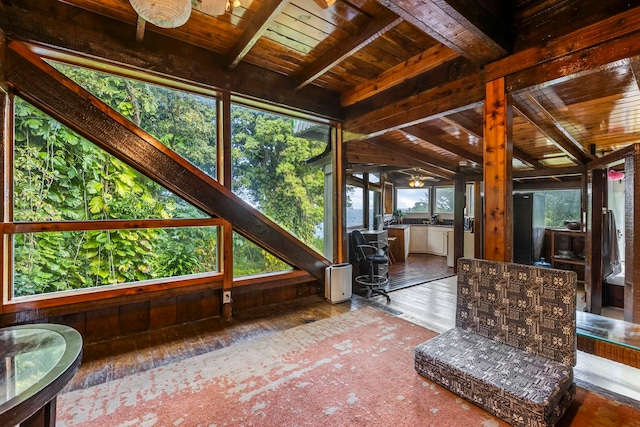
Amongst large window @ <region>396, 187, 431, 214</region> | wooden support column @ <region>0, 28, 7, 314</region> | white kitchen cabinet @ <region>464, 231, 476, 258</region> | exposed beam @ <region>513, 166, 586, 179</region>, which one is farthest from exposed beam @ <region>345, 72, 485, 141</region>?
large window @ <region>396, 187, 431, 214</region>

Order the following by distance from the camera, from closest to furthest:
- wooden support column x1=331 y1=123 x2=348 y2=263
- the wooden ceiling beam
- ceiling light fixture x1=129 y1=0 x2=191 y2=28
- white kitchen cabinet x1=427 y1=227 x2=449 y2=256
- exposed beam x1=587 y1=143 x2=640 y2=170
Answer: ceiling light fixture x1=129 y1=0 x2=191 y2=28 → exposed beam x1=587 y1=143 x2=640 y2=170 → wooden support column x1=331 y1=123 x2=348 y2=263 → the wooden ceiling beam → white kitchen cabinet x1=427 y1=227 x2=449 y2=256

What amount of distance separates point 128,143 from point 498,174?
3.24 metres

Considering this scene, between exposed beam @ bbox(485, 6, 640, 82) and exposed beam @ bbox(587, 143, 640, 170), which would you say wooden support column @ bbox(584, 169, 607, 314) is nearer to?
exposed beam @ bbox(587, 143, 640, 170)

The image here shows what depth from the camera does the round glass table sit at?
0.90 meters

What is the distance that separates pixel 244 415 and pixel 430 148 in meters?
5.00

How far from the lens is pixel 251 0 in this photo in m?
2.05

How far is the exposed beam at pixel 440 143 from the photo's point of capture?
4031 mm

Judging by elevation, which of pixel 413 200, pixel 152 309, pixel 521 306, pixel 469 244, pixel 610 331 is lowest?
pixel 152 309

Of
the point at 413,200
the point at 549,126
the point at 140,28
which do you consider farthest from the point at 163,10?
the point at 413,200

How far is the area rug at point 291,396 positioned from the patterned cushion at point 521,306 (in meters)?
0.41

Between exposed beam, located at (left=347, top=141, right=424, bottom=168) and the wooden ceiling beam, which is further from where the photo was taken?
the wooden ceiling beam

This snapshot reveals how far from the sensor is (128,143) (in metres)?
2.57

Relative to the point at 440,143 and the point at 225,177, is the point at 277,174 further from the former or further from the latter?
the point at 440,143

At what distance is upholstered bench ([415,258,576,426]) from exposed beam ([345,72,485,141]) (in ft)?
4.97
